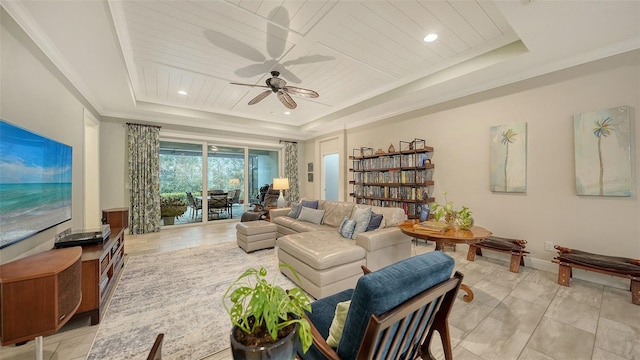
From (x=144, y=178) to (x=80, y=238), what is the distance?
333cm

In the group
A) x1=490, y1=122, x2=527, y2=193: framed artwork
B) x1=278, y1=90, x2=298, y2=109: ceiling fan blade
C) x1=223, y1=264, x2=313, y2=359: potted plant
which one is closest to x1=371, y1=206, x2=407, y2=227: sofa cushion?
x1=490, y1=122, x2=527, y2=193: framed artwork

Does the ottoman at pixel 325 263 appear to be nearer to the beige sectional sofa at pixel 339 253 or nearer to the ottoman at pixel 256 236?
the beige sectional sofa at pixel 339 253

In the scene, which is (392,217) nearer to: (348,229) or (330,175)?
(348,229)

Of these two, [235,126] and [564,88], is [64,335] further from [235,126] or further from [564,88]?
[564,88]

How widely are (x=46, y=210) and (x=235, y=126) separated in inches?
173

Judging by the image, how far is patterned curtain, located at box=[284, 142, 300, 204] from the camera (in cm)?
730

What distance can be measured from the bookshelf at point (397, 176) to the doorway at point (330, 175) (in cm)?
118

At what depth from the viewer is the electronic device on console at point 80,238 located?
7.05 ft

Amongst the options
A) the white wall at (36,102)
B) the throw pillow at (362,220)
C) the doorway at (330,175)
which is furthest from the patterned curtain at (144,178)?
the throw pillow at (362,220)

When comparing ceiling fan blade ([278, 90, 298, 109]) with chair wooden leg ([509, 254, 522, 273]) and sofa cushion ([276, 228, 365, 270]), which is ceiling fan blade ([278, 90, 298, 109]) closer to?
sofa cushion ([276, 228, 365, 270])

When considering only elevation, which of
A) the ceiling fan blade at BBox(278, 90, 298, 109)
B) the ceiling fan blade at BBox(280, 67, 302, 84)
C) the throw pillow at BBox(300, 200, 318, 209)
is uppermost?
the ceiling fan blade at BBox(280, 67, 302, 84)

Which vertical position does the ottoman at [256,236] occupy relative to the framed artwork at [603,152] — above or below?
below

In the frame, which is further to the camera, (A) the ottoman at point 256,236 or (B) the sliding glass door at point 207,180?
(B) the sliding glass door at point 207,180

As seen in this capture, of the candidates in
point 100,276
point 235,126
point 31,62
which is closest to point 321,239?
point 100,276
